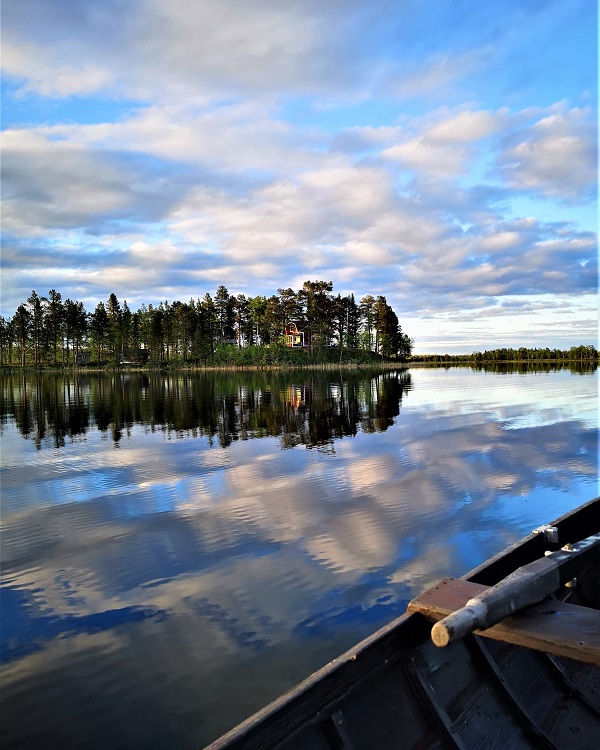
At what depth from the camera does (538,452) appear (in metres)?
15.6

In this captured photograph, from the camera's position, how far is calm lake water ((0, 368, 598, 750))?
15.3 feet

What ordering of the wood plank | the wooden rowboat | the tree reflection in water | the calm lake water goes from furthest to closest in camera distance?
the tree reflection in water → the calm lake water → the wood plank → the wooden rowboat

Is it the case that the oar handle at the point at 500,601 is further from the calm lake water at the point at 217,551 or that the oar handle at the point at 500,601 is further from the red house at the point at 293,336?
the red house at the point at 293,336

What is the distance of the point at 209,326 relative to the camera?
117 meters

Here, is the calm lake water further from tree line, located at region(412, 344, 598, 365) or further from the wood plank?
tree line, located at region(412, 344, 598, 365)

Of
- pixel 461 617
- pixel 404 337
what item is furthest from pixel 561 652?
pixel 404 337

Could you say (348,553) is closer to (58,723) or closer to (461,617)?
(58,723)

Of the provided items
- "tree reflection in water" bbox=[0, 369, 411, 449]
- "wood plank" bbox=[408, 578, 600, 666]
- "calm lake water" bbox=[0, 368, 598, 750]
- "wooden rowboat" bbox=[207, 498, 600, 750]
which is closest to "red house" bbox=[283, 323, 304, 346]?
"tree reflection in water" bbox=[0, 369, 411, 449]

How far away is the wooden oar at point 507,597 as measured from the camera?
2662 mm

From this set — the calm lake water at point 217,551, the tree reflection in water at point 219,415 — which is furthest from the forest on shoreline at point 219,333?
the calm lake water at point 217,551

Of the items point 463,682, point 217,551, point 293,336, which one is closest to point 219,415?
point 217,551

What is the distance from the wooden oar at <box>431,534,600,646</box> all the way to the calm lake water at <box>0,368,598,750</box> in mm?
2479

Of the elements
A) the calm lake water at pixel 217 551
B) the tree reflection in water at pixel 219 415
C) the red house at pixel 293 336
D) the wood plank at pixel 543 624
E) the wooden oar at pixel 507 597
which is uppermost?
the red house at pixel 293 336

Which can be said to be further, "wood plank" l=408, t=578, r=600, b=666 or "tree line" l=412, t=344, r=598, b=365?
"tree line" l=412, t=344, r=598, b=365
